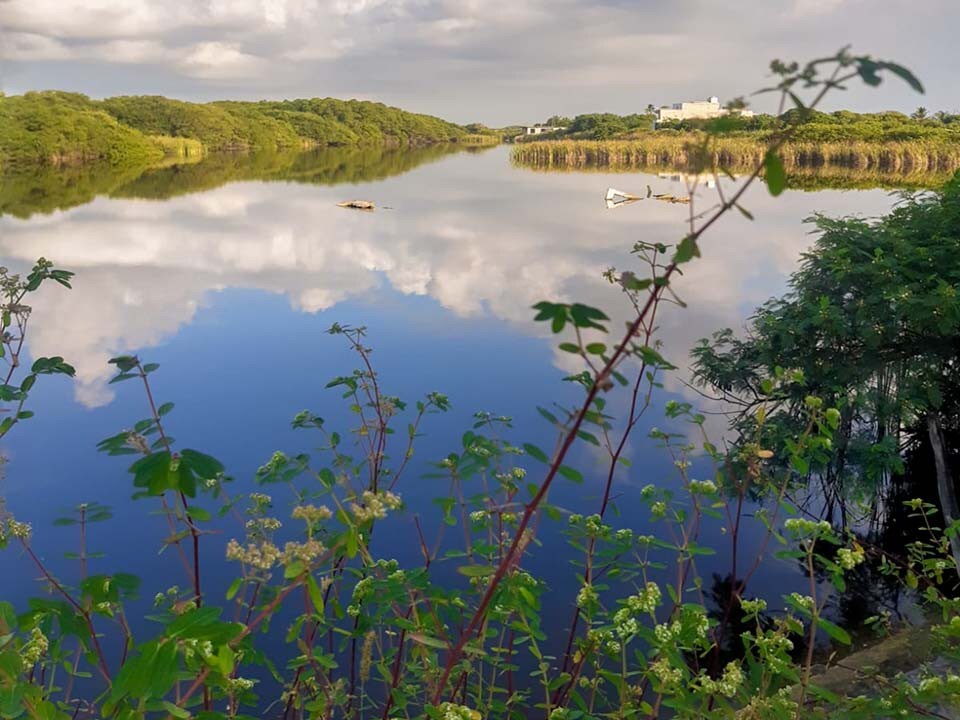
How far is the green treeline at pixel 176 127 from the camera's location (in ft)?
149

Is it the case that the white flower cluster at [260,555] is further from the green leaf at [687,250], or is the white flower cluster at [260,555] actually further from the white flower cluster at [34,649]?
the green leaf at [687,250]

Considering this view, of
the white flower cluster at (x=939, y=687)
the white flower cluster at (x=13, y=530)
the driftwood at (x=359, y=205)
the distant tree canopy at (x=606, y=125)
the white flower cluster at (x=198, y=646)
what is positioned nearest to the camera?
the white flower cluster at (x=198, y=646)

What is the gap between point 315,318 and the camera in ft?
41.2

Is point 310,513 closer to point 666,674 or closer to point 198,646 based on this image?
point 198,646

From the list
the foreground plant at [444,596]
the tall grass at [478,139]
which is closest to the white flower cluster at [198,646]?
the foreground plant at [444,596]

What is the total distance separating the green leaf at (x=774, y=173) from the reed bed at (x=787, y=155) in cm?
2885

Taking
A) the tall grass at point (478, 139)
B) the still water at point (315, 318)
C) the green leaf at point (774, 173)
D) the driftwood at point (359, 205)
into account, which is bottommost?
the still water at point (315, 318)

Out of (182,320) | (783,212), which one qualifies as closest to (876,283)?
(182,320)

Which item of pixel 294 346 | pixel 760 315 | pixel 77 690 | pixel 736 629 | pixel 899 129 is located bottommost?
pixel 736 629

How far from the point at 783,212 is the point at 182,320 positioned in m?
20.2

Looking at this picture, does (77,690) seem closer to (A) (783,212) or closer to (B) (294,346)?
(B) (294,346)

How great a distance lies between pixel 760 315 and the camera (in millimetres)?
6145

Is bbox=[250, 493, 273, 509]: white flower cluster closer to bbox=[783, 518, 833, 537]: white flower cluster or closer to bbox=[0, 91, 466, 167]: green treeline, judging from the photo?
bbox=[783, 518, 833, 537]: white flower cluster

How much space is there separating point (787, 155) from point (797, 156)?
796mm
